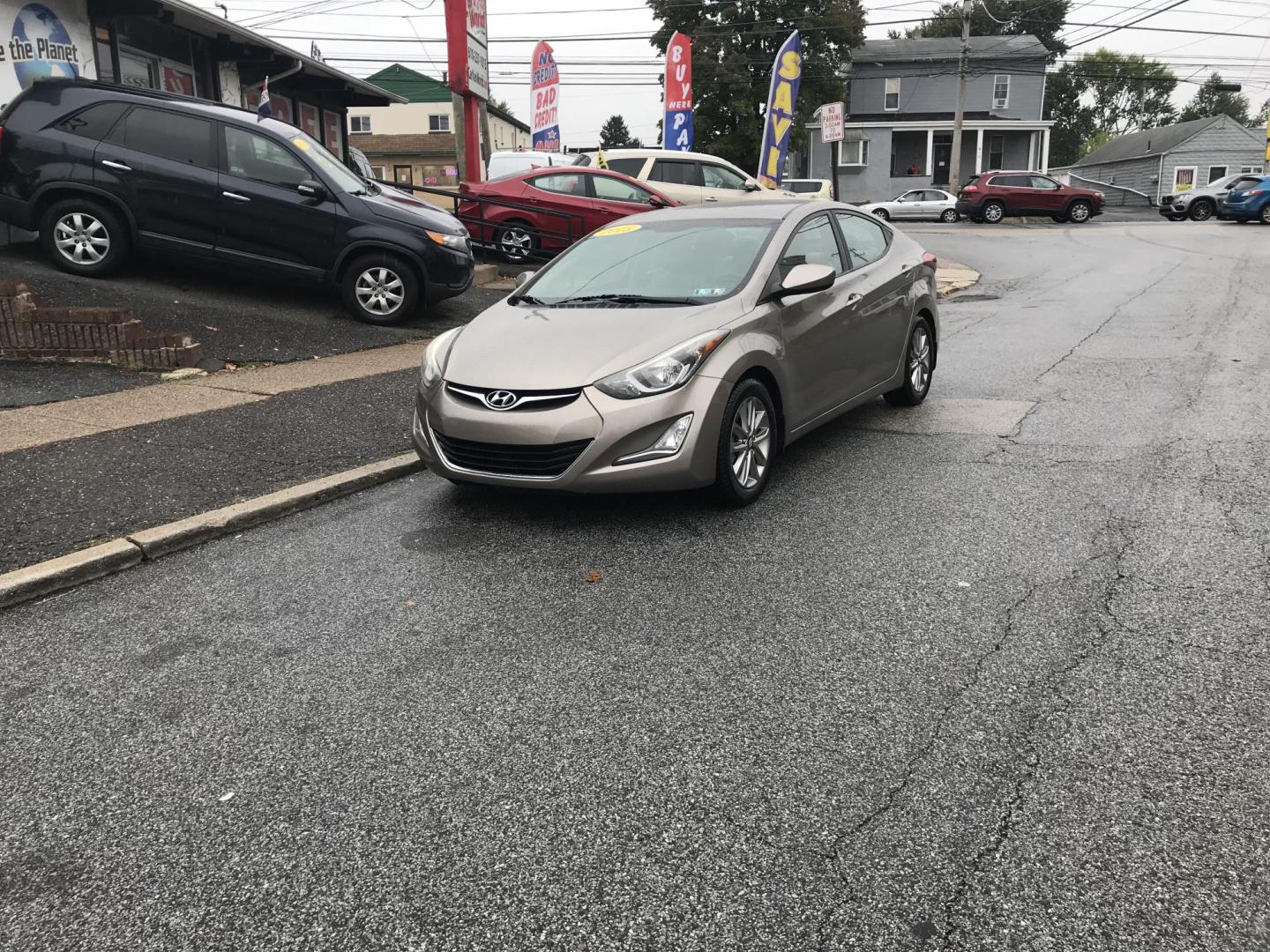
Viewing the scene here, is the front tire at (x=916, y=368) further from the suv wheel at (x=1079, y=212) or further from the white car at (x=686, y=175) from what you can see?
the suv wheel at (x=1079, y=212)

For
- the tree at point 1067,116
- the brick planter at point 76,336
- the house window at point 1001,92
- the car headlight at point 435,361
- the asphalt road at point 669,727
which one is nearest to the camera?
the asphalt road at point 669,727

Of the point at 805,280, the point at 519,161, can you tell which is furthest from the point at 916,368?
the point at 519,161

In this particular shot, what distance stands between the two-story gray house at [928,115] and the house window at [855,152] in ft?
0.15

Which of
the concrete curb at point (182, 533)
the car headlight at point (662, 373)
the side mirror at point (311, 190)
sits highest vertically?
the side mirror at point (311, 190)

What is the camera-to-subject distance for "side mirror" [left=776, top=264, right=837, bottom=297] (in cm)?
572

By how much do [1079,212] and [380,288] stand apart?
98.1 ft

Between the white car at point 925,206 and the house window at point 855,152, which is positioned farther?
the house window at point 855,152

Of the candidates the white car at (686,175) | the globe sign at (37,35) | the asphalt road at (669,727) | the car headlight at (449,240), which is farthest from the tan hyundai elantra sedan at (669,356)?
the white car at (686,175)

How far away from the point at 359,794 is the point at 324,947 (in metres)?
0.63

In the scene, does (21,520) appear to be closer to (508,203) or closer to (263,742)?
(263,742)

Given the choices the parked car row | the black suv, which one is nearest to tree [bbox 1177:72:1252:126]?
the parked car row

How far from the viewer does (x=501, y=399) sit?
16.7 ft

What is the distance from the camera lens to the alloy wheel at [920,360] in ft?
25.2

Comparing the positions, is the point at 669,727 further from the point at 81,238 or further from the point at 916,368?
the point at 81,238
